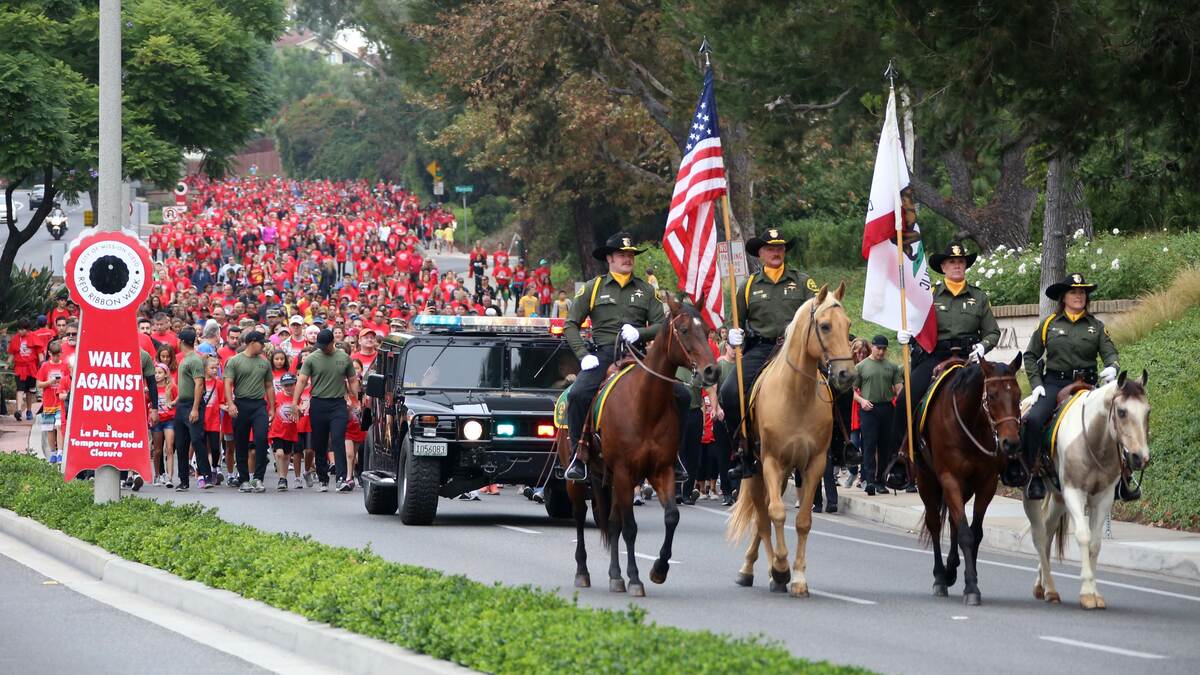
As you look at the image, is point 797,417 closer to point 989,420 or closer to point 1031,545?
point 989,420

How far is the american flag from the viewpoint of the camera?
54.7 feet

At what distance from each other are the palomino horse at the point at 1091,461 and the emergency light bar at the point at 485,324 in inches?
305

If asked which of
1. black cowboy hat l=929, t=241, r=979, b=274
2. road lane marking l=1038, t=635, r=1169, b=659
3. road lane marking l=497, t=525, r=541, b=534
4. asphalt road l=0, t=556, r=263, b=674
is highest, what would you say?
black cowboy hat l=929, t=241, r=979, b=274

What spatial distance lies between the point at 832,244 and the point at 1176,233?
18.2 meters

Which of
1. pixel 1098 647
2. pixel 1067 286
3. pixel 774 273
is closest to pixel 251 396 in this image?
pixel 774 273

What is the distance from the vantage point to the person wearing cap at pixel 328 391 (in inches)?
963

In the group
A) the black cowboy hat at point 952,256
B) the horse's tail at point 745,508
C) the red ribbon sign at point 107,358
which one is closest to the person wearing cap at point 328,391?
the red ribbon sign at point 107,358

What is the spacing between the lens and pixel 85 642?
40.7ft

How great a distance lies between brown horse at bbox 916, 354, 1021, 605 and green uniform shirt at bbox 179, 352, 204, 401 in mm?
12491

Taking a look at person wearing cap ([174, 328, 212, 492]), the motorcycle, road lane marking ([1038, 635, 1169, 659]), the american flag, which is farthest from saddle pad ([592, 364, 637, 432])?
the motorcycle

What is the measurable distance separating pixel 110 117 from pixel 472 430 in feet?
15.4

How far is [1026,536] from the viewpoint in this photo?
19281 mm

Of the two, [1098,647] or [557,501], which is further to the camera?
[557,501]

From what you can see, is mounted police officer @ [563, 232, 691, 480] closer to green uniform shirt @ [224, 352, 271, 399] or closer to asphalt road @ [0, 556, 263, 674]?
asphalt road @ [0, 556, 263, 674]
